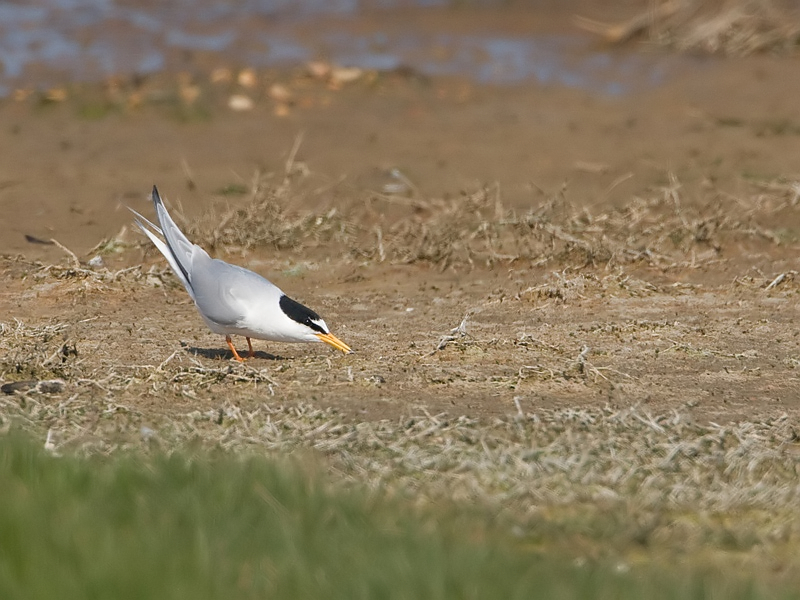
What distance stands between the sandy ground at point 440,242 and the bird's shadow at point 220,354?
3cm

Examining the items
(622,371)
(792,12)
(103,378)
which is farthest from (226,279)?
(792,12)

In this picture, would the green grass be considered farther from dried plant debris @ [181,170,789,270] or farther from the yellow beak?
dried plant debris @ [181,170,789,270]

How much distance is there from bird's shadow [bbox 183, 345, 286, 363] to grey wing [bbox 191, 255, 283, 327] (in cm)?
36

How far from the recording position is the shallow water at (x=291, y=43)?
13492 millimetres

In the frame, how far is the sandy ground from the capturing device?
563 cm

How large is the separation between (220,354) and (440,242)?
2.35 metres

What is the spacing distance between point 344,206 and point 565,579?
646 cm

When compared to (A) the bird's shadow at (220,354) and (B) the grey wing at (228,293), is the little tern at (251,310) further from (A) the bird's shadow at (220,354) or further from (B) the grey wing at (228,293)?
(A) the bird's shadow at (220,354)

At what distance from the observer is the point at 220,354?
629cm

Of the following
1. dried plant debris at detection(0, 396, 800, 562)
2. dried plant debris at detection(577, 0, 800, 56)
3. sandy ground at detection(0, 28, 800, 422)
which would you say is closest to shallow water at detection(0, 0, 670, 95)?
dried plant debris at detection(577, 0, 800, 56)

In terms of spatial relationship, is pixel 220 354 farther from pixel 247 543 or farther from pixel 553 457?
pixel 247 543

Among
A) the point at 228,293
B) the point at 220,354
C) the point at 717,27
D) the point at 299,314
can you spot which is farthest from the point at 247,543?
the point at 717,27

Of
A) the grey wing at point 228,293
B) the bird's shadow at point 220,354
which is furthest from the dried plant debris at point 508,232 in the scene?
the grey wing at point 228,293

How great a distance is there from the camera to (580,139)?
1138cm
